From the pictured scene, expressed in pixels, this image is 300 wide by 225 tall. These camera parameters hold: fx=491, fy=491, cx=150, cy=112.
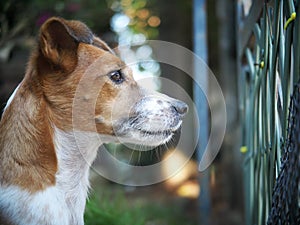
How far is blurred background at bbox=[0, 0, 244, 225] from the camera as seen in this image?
5055 mm

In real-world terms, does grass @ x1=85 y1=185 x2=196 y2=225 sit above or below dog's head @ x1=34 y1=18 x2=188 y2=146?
below

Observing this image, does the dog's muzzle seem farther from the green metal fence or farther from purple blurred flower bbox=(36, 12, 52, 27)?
purple blurred flower bbox=(36, 12, 52, 27)

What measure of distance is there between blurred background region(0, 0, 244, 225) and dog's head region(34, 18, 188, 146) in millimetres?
416

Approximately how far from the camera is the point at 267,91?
244cm

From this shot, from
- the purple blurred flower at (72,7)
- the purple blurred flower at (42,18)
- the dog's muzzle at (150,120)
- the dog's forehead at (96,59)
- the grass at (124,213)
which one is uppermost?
the purple blurred flower at (72,7)

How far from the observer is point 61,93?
249cm

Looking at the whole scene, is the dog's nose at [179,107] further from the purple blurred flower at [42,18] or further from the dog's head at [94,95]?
the purple blurred flower at [42,18]

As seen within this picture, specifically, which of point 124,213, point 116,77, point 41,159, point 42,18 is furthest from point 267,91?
point 42,18

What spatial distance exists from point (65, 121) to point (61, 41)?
1.33 ft

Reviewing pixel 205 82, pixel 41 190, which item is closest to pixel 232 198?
pixel 205 82

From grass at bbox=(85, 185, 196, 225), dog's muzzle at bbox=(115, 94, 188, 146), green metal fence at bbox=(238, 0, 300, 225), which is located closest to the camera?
green metal fence at bbox=(238, 0, 300, 225)

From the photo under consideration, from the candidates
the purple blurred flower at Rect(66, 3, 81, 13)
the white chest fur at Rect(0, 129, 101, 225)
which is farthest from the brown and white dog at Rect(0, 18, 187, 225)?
the purple blurred flower at Rect(66, 3, 81, 13)

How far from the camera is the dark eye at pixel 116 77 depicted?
2.61m

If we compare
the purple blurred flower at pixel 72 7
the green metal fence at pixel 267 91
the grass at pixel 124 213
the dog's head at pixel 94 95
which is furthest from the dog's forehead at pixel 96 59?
the purple blurred flower at pixel 72 7
